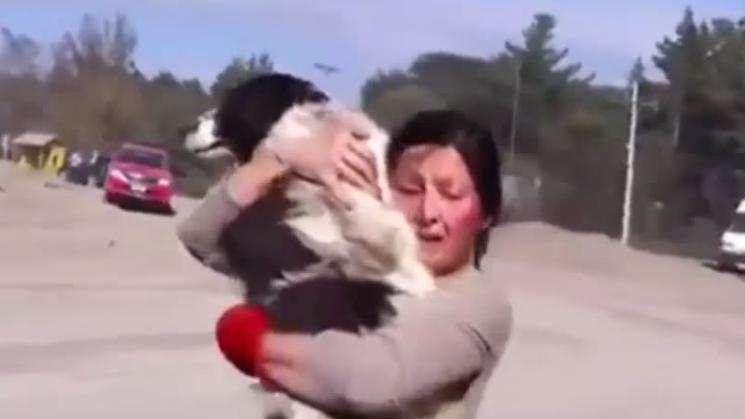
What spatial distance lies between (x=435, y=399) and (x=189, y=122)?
0.78 metres

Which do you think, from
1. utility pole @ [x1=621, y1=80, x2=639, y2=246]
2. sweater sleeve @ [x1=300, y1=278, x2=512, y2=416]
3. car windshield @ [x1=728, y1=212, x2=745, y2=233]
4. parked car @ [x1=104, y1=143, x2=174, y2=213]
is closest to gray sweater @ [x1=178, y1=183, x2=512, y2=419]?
sweater sleeve @ [x1=300, y1=278, x2=512, y2=416]

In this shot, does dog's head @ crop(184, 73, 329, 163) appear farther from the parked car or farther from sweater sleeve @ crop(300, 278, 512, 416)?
the parked car

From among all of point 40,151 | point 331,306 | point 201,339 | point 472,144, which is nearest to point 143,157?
point 201,339

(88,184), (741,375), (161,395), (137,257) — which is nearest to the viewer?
(161,395)

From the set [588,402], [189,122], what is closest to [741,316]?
[588,402]

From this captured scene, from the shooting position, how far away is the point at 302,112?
9.20 feet

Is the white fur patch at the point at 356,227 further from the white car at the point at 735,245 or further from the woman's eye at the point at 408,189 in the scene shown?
the white car at the point at 735,245

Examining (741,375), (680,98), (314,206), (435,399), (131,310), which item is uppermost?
(314,206)

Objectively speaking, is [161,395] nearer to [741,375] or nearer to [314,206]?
[741,375]

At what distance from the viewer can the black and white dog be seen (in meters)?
2.64

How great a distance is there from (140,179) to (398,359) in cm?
3946

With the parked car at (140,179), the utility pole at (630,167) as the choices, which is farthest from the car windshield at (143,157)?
the utility pole at (630,167)

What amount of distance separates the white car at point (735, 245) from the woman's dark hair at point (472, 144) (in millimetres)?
41396

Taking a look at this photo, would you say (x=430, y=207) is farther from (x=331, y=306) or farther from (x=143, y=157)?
(x=143, y=157)
